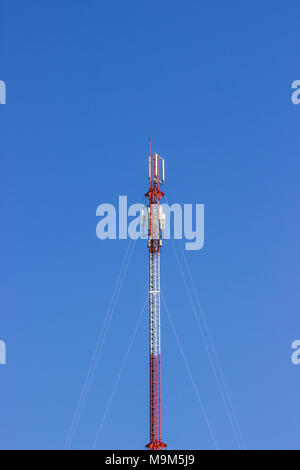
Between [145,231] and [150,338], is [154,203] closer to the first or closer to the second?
[145,231]

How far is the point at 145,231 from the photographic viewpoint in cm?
10300

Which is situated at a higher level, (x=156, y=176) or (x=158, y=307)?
(x=156, y=176)

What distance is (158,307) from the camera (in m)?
101
